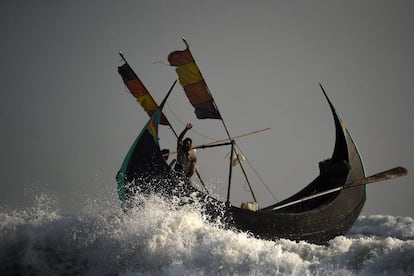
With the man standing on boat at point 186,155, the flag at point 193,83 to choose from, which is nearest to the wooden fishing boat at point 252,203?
the flag at point 193,83

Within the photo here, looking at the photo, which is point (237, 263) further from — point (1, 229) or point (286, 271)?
point (1, 229)

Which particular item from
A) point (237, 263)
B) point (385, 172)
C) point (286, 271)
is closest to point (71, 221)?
point (237, 263)

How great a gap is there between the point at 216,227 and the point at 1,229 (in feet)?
12.9

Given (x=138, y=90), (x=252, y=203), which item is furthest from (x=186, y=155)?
(x=138, y=90)

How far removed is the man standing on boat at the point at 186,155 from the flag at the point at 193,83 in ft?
4.34

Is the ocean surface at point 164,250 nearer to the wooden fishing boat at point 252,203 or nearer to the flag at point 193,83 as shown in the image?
the wooden fishing boat at point 252,203

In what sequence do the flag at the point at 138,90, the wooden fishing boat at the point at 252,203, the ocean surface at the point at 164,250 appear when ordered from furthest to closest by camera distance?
the flag at the point at 138,90
the wooden fishing boat at the point at 252,203
the ocean surface at the point at 164,250

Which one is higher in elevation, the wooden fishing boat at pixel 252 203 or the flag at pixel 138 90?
the flag at pixel 138 90

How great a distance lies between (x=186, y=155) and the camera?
9.59m

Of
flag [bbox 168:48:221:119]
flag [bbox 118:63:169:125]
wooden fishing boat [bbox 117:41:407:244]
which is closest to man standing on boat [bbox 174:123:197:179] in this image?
wooden fishing boat [bbox 117:41:407:244]

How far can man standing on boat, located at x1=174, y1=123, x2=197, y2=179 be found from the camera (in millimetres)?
9314

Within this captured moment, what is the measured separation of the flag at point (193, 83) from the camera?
10.3m

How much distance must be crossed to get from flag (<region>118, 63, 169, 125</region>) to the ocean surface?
394 centimetres

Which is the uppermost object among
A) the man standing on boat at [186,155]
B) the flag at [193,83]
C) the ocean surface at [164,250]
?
the flag at [193,83]
